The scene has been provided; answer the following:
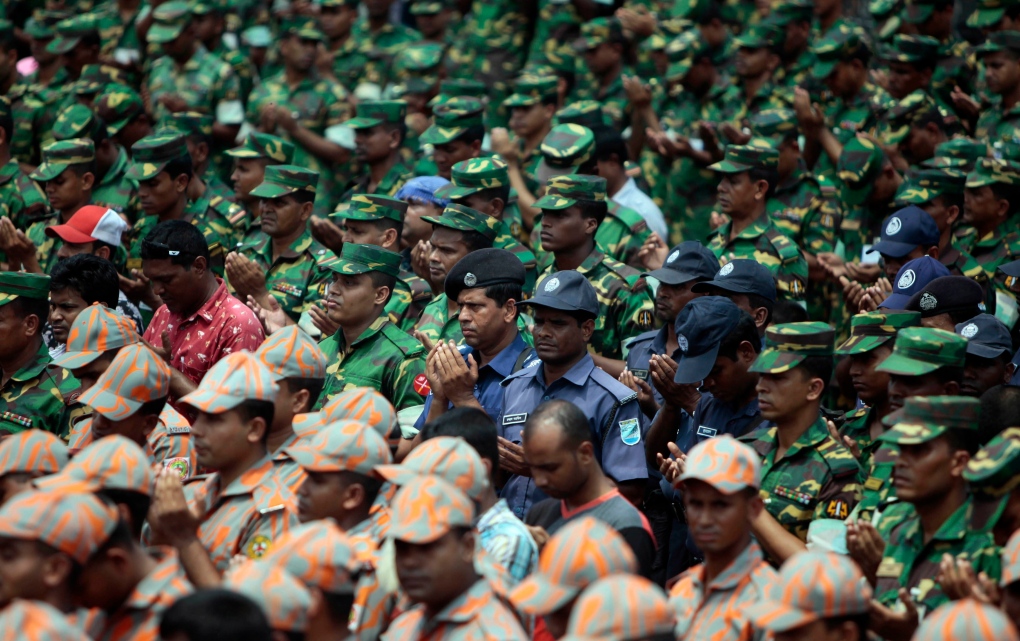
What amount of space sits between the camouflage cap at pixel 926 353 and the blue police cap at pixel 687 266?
1.64 metres

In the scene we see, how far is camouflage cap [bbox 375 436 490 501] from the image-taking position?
514 cm

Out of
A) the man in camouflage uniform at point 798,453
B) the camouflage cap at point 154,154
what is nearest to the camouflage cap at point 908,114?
the man in camouflage uniform at point 798,453

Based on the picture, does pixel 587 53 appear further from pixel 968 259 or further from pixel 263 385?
pixel 263 385

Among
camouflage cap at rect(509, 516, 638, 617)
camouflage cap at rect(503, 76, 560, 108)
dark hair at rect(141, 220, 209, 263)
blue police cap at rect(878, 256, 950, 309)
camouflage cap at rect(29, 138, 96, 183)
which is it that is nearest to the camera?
camouflage cap at rect(509, 516, 638, 617)

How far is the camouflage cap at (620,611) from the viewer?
407 centimetres

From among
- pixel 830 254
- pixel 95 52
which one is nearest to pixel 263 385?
pixel 830 254

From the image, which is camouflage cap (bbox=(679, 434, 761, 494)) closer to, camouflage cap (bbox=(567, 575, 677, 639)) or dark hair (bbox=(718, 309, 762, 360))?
camouflage cap (bbox=(567, 575, 677, 639))

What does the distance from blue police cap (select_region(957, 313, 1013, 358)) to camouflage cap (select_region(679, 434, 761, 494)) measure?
7.06 ft

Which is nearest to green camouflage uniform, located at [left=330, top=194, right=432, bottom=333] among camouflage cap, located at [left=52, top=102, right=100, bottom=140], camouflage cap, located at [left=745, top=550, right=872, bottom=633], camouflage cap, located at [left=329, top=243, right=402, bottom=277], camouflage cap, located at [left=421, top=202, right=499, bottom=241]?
camouflage cap, located at [left=421, top=202, right=499, bottom=241]

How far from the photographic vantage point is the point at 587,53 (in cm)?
1283

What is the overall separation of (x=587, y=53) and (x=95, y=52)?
509cm

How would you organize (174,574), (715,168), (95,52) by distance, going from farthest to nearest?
(95,52) < (715,168) < (174,574)

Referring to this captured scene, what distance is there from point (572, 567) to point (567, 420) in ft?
3.66

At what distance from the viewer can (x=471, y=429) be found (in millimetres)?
5668
